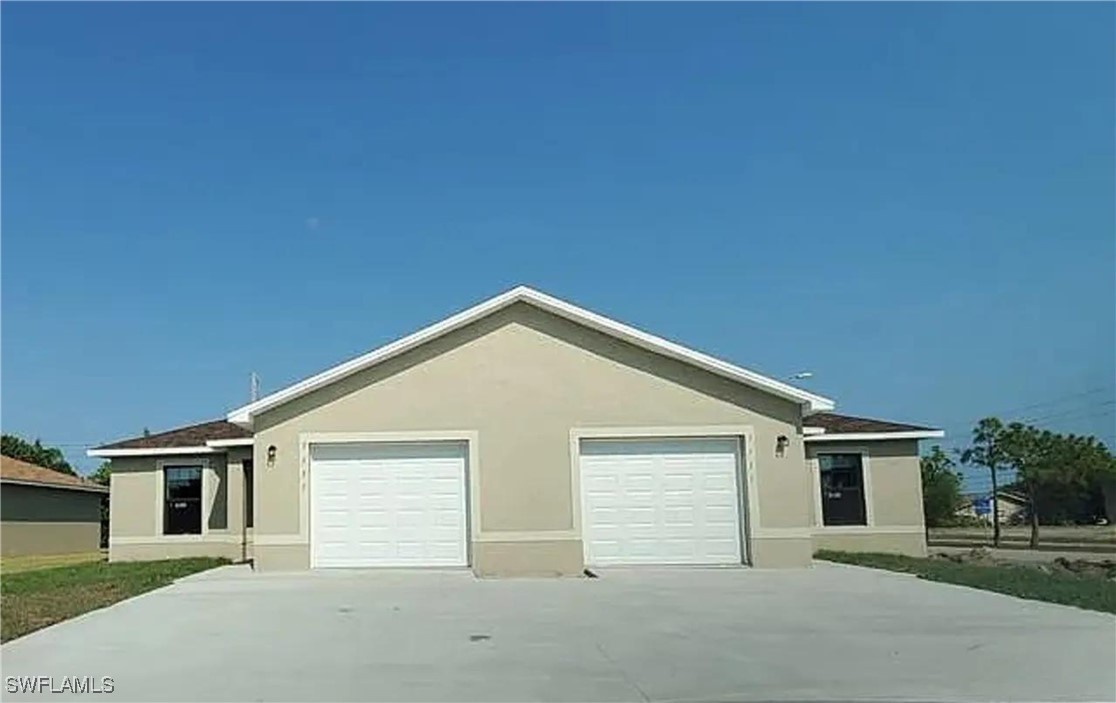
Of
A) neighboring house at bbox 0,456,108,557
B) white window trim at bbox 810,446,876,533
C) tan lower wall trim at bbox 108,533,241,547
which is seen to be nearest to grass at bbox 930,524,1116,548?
white window trim at bbox 810,446,876,533

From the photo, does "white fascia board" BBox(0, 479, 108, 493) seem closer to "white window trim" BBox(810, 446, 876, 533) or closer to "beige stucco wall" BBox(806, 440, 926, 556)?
"white window trim" BBox(810, 446, 876, 533)

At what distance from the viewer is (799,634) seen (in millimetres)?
10141

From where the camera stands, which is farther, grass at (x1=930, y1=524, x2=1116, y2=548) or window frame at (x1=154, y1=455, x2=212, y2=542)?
grass at (x1=930, y1=524, x2=1116, y2=548)

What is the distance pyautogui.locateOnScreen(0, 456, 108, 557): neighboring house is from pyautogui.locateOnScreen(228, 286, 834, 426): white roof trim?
56.7ft

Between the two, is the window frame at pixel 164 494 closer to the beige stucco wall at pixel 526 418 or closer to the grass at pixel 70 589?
the grass at pixel 70 589

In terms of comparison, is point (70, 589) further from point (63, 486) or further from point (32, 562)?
point (63, 486)

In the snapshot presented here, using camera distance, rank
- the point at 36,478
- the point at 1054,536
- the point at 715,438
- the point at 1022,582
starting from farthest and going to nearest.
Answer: the point at 1054,536, the point at 36,478, the point at 715,438, the point at 1022,582

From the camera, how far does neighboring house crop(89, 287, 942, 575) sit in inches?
697

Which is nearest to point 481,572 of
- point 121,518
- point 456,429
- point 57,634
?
point 456,429

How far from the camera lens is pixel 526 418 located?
17984 mm

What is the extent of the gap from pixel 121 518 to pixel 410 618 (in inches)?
600

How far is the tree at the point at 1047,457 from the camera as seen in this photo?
40.6 m

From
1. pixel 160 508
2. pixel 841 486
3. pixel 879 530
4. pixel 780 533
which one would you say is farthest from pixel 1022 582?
pixel 160 508

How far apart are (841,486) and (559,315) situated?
9.92 meters
